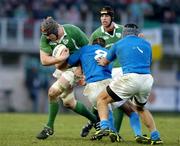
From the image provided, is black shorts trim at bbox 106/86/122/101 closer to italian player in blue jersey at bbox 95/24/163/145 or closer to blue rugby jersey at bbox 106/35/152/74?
italian player in blue jersey at bbox 95/24/163/145

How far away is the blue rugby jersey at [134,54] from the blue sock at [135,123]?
1079 millimetres

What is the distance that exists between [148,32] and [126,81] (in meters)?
25.9

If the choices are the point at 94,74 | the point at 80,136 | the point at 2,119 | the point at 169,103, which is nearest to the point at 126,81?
the point at 94,74

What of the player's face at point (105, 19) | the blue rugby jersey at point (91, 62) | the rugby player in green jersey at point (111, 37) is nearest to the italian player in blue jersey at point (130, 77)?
the blue rugby jersey at point (91, 62)

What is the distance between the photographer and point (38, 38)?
3928 centimetres

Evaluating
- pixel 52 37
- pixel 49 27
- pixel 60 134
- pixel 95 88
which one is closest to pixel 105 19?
pixel 52 37

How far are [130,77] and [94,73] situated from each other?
45.0 inches

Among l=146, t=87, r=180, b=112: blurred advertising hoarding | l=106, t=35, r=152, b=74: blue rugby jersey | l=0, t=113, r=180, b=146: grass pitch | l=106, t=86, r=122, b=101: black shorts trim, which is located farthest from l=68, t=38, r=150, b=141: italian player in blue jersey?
l=146, t=87, r=180, b=112: blurred advertising hoarding

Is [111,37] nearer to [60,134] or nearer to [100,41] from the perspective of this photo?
[100,41]

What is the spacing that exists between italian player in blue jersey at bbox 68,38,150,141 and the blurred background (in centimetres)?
2163

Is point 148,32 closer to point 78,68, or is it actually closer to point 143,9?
point 143,9

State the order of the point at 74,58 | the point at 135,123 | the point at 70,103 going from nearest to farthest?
1. the point at 135,123
2. the point at 74,58
3. the point at 70,103

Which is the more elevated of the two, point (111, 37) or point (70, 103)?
point (111, 37)

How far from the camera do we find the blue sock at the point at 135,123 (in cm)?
1470
